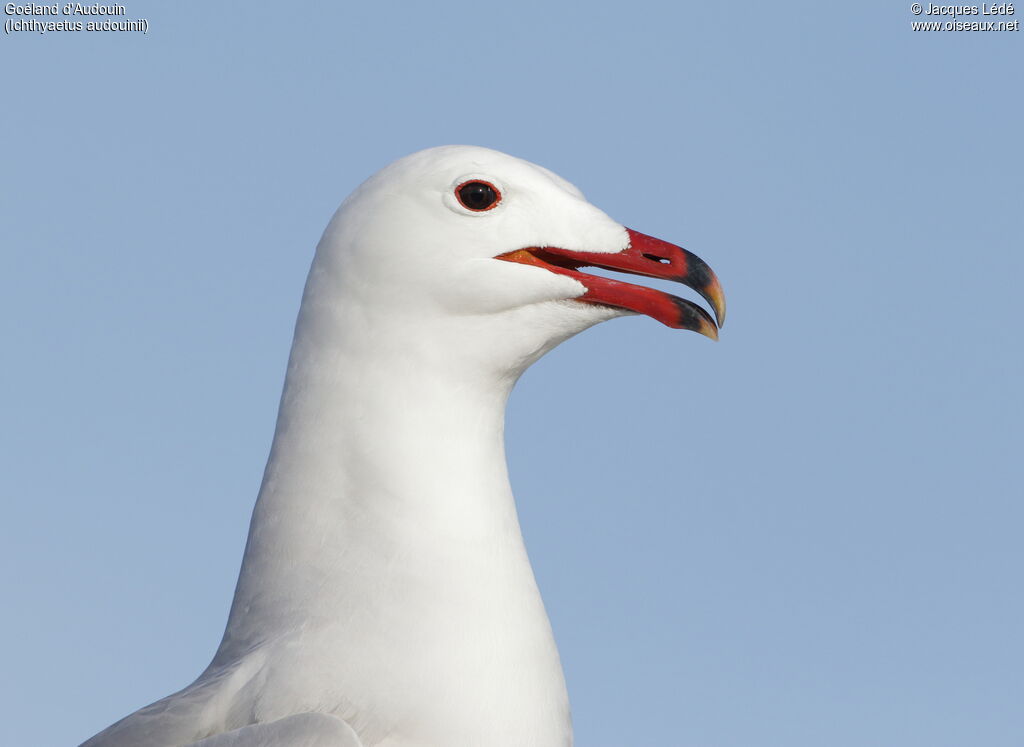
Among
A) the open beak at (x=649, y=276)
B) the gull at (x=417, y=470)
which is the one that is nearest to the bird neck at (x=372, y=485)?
the gull at (x=417, y=470)

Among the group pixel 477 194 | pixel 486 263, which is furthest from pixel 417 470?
pixel 477 194

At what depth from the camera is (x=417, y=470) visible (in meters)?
4.68

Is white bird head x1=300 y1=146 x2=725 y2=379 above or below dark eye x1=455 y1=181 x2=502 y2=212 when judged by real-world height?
below

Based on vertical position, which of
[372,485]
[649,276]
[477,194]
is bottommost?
[372,485]

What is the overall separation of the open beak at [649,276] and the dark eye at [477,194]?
0.55 ft

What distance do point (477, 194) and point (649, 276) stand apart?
1.98 feet

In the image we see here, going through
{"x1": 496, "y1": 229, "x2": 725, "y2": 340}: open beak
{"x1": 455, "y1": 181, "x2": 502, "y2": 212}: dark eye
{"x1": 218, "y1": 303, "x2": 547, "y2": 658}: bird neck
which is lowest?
{"x1": 218, "y1": 303, "x2": 547, "y2": 658}: bird neck

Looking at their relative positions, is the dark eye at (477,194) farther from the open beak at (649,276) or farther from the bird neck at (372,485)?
the bird neck at (372,485)

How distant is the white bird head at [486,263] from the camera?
4781mm

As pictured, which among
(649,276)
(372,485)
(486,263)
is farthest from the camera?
(649,276)

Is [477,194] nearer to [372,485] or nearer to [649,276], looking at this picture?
[649,276]

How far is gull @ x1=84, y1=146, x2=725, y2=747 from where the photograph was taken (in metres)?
4.38

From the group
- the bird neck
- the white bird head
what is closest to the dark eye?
the white bird head

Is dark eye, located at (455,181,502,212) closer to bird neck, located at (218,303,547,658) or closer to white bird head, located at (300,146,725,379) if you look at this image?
white bird head, located at (300,146,725,379)
